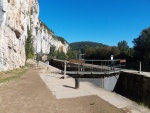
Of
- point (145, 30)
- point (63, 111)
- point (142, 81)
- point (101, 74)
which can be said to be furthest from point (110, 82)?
point (145, 30)

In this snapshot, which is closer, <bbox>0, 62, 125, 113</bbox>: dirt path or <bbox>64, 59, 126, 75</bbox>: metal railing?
<bbox>0, 62, 125, 113</bbox>: dirt path

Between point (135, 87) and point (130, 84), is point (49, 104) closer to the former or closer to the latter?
point (135, 87)

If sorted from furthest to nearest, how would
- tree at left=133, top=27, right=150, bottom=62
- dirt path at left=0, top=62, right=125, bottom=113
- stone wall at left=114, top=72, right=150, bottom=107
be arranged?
tree at left=133, top=27, right=150, bottom=62
stone wall at left=114, top=72, right=150, bottom=107
dirt path at left=0, top=62, right=125, bottom=113

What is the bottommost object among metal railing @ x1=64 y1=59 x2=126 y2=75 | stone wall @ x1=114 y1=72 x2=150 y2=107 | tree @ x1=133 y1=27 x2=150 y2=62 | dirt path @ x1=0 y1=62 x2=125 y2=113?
stone wall @ x1=114 y1=72 x2=150 y2=107

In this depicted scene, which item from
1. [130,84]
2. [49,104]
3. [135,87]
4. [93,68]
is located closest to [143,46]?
[93,68]

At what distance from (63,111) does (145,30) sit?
47.6 meters

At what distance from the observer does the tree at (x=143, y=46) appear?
43.4 meters

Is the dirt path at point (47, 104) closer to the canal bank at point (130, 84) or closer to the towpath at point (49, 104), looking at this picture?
the towpath at point (49, 104)

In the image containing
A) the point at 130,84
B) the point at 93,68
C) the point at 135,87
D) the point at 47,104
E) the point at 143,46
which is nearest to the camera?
the point at 47,104

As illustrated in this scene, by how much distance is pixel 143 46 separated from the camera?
45.2m

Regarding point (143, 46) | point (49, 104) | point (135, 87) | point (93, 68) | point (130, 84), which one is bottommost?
point (135, 87)

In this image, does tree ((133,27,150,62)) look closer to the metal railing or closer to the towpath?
the metal railing

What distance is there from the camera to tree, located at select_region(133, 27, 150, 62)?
4341 centimetres

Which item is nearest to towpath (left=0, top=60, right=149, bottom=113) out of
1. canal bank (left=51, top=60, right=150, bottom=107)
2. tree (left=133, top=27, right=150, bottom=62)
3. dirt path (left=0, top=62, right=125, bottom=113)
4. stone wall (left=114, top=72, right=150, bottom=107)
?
dirt path (left=0, top=62, right=125, bottom=113)
